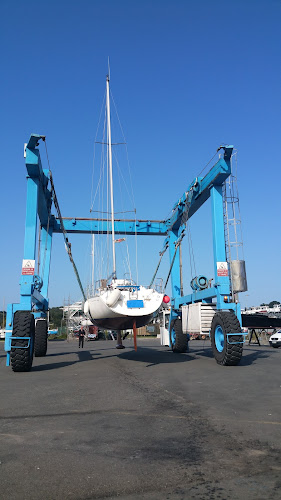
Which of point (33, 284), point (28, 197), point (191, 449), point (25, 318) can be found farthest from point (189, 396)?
point (28, 197)

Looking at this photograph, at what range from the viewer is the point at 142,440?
486 cm

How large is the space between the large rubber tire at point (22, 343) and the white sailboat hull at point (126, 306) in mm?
2523

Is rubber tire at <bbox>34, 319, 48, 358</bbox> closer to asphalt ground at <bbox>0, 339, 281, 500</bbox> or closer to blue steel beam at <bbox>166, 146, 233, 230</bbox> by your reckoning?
blue steel beam at <bbox>166, 146, 233, 230</bbox>

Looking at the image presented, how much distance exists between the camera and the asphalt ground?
352 centimetres

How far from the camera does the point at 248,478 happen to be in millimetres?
3670

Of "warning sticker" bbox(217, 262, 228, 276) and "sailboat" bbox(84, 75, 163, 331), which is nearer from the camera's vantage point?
"sailboat" bbox(84, 75, 163, 331)

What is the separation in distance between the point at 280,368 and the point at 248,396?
4938mm

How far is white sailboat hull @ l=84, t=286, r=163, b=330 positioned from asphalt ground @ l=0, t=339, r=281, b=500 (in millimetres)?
3728

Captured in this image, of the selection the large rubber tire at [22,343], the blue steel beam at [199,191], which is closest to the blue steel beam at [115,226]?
the blue steel beam at [199,191]

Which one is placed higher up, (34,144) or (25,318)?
(34,144)

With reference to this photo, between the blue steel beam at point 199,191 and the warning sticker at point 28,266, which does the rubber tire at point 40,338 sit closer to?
the warning sticker at point 28,266

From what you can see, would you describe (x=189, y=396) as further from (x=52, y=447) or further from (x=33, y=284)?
(x=33, y=284)

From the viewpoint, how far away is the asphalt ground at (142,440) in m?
3.52

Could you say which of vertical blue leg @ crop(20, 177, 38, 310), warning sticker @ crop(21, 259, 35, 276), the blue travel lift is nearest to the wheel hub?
the blue travel lift
